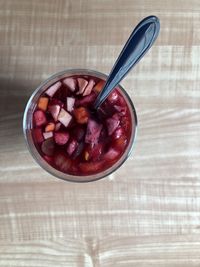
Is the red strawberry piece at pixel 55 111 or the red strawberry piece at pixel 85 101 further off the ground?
the red strawberry piece at pixel 85 101

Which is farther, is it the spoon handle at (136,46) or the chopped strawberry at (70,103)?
the chopped strawberry at (70,103)

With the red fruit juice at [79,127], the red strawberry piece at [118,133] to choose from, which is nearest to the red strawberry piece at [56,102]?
the red fruit juice at [79,127]

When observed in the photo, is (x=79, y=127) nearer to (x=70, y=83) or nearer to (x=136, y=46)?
(x=70, y=83)

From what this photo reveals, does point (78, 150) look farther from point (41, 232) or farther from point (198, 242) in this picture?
point (198, 242)

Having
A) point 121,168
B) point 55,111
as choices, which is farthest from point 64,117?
point 121,168

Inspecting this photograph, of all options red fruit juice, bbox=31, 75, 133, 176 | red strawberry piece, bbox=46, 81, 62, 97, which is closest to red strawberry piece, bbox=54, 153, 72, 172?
red fruit juice, bbox=31, 75, 133, 176

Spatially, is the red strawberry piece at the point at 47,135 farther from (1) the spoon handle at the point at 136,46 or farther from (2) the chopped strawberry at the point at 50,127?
(1) the spoon handle at the point at 136,46

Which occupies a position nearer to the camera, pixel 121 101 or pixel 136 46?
pixel 136 46
